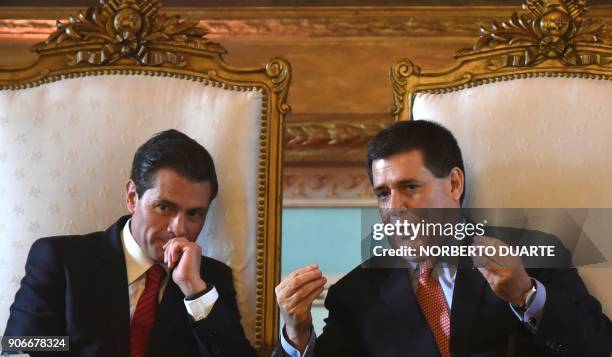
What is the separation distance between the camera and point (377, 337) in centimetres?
221

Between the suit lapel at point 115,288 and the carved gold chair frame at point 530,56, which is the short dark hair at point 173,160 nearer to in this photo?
the suit lapel at point 115,288

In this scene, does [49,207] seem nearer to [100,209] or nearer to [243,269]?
[100,209]

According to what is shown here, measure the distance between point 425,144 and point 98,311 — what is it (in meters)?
0.80

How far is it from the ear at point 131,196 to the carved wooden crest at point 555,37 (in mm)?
911

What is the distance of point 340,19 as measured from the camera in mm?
3438

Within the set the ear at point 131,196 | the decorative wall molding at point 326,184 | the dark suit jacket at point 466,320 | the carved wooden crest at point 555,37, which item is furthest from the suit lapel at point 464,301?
the decorative wall molding at point 326,184

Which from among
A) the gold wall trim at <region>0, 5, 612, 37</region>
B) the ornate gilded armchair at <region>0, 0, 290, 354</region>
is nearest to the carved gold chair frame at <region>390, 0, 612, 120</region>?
the ornate gilded armchair at <region>0, 0, 290, 354</region>

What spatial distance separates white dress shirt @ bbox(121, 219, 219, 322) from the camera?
7.26 feet

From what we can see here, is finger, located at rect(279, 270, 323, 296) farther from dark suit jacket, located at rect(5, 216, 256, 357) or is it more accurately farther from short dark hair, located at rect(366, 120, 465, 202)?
short dark hair, located at rect(366, 120, 465, 202)

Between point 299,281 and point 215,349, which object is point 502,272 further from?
point 215,349

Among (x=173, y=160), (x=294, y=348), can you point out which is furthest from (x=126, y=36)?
(x=294, y=348)

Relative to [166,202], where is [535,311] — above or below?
below

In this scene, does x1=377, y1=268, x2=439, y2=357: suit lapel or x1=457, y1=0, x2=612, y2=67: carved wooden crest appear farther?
x1=457, y1=0, x2=612, y2=67: carved wooden crest

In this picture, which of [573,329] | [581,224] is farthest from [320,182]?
[573,329]
